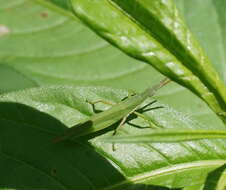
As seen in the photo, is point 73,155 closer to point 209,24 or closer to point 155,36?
point 155,36

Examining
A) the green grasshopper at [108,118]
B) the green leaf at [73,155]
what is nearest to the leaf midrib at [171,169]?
the green leaf at [73,155]

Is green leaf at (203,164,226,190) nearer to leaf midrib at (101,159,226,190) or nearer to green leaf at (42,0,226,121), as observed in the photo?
leaf midrib at (101,159,226,190)

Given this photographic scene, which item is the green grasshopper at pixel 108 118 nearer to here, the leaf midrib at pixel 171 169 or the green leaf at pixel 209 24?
the leaf midrib at pixel 171 169

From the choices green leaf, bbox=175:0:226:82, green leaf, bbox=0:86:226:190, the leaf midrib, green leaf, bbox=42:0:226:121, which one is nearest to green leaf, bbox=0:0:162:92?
green leaf, bbox=175:0:226:82

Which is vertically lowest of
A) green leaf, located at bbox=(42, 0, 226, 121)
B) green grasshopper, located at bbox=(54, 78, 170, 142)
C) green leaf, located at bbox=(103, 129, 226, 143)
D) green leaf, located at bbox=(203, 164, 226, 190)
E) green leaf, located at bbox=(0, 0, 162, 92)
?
green leaf, located at bbox=(203, 164, 226, 190)

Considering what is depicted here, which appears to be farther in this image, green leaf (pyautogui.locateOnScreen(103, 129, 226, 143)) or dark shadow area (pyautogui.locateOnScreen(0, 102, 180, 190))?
dark shadow area (pyautogui.locateOnScreen(0, 102, 180, 190))

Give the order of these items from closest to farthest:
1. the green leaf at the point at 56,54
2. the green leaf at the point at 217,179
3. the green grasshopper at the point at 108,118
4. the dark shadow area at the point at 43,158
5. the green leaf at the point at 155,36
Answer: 1. the green leaf at the point at 155,36
2. the green leaf at the point at 217,179
3. the dark shadow area at the point at 43,158
4. the green grasshopper at the point at 108,118
5. the green leaf at the point at 56,54

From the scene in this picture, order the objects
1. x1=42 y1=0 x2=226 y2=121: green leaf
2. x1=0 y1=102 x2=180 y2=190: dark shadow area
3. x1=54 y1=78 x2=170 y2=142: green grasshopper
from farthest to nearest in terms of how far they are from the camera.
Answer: x1=54 y1=78 x2=170 y2=142: green grasshopper, x1=0 y1=102 x2=180 y2=190: dark shadow area, x1=42 y1=0 x2=226 y2=121: green leaf
